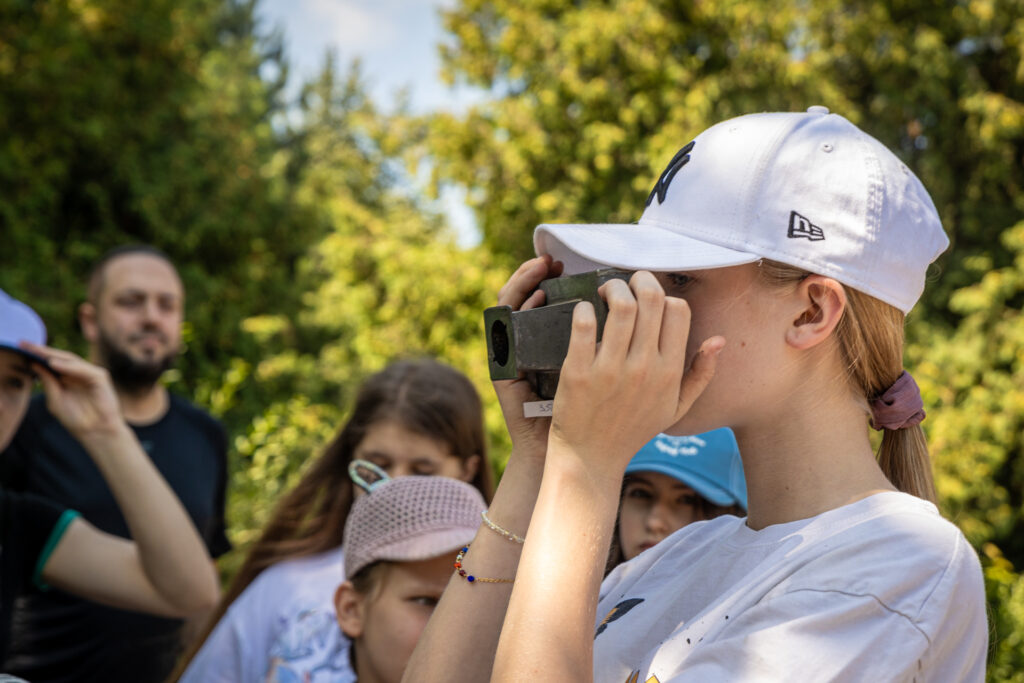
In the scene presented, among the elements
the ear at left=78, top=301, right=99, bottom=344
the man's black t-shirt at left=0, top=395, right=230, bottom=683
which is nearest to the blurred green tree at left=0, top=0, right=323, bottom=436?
the ear at left=78, top=301, right=99, bottom=344

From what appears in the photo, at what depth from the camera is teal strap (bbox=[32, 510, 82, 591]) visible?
8.47 feet

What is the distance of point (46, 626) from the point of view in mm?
3412

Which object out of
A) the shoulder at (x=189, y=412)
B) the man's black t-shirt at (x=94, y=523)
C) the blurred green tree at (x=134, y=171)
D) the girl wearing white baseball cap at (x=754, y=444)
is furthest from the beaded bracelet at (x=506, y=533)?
the blurred green tree at (x=134, y=171)

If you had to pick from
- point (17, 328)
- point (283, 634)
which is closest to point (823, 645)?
point (283, 634)

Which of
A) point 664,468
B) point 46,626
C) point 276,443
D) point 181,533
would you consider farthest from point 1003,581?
point 276,443

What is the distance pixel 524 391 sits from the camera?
4.66 feet

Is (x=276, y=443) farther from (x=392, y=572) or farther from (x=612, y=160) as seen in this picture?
(x=612, y=160)

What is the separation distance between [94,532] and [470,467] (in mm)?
1189

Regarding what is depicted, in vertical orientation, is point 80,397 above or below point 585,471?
below

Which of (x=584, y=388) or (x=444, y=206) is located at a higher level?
(x=584, y=388)

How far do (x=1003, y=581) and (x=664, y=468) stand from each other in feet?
5.23

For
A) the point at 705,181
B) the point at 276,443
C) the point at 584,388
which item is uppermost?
the point at 705,181

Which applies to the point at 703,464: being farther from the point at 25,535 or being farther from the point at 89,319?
the point at 89,319

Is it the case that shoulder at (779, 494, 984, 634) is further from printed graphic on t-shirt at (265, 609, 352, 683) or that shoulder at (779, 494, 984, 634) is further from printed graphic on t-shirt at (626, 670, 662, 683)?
printed graphic on t-shirt at (265, 609, 352, 683)
